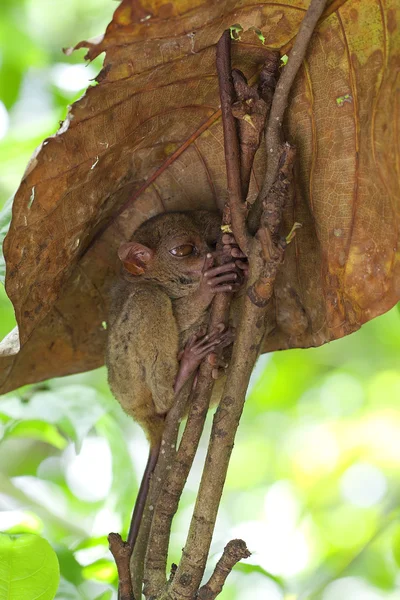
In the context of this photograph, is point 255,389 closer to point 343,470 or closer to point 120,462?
point 343,470

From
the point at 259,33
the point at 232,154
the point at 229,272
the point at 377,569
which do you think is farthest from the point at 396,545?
the point at 259,33

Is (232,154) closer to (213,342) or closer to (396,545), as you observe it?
(213,342)

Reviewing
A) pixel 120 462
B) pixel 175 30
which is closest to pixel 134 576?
pixel 120 462

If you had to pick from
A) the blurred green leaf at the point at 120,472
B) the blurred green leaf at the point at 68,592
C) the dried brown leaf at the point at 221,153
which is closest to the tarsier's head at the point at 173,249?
the dried brown leaf at the point at 221,153

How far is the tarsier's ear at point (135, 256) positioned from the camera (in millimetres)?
2422

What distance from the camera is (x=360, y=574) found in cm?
323

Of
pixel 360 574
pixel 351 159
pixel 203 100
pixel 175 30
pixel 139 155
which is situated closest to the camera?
pixel 175 30

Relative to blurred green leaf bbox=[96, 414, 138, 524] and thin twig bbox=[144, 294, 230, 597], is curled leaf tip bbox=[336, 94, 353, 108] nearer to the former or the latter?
thin twig bbox=[144, 294, 230, 597]

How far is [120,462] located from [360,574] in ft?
3.68

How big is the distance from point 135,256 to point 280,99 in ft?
2.93

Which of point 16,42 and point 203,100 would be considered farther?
point 16,42

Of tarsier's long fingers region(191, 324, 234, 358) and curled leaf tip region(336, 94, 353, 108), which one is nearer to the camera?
curled leaf tip region(336, 94, 353, 108)

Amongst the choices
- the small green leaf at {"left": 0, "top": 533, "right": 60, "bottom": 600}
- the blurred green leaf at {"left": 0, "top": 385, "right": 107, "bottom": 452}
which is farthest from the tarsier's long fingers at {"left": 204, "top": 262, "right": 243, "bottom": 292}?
the blurred green leaf at {"left": 0, "top": 385, "right": 107, "bottom": 452}

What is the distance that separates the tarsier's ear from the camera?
2.42 meters
